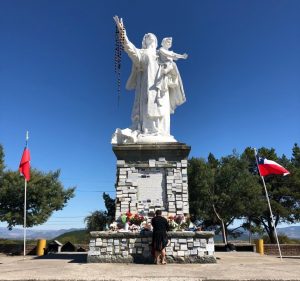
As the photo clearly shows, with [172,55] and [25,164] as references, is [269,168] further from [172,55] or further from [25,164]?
[25,164]

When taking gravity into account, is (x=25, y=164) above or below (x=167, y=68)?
below

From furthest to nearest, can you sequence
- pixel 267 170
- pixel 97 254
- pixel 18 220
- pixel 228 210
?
pixel 228 210 < pixel 18 220 < pixel 267 170 < pixel 97 254

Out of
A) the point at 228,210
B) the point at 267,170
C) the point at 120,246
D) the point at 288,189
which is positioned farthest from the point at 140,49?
the point at 288,189

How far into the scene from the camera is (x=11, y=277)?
6.40 meters

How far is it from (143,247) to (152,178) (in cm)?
276

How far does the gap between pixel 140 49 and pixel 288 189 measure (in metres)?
23.6

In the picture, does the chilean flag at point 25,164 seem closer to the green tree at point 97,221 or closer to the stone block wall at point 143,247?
the stone block wall at point 143,247

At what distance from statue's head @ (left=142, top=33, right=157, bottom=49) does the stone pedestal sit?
4408 mm

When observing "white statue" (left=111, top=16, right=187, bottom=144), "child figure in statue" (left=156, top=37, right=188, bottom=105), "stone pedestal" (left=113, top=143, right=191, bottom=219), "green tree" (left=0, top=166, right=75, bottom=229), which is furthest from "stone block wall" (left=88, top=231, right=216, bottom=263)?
"green tree" (left=0, top=166, right=75, bottom=229)

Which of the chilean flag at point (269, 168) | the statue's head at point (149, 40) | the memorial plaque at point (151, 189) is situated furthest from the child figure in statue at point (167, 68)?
the chilean flag at point (269, 168)

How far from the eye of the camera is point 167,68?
1283 centimetres

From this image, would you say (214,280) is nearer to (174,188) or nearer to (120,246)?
(120,246)

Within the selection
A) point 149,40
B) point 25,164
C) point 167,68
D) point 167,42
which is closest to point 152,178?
point 167,68

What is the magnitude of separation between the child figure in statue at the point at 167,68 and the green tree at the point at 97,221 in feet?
60.7
